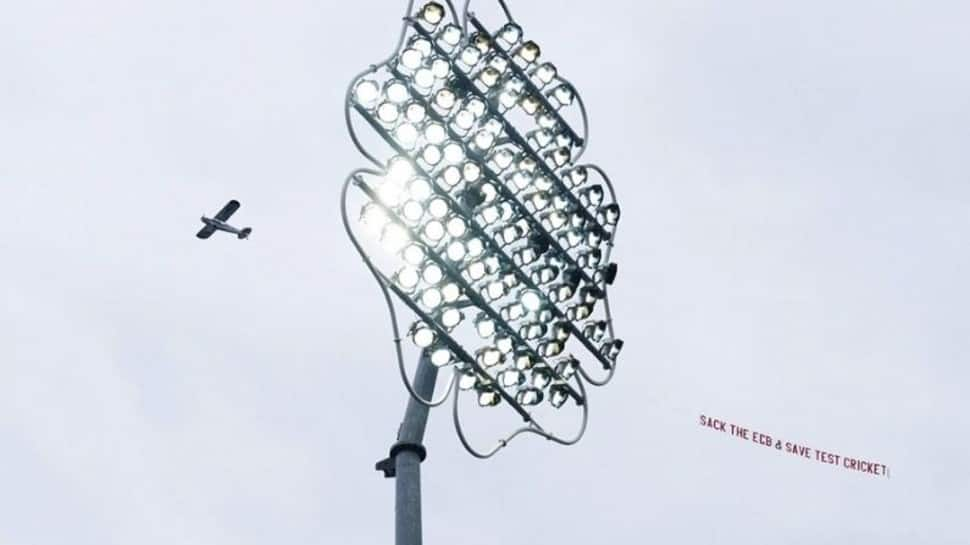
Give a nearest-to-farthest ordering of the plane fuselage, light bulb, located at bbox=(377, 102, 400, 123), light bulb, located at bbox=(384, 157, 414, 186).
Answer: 1. light bulb, located at bbox=(384, 157, 414, 186)
2. light bulb, located at bbox=(377, 102, 400, 123)
3. the plane fuselage

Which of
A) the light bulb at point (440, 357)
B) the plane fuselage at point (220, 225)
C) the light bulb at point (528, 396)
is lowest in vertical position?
the light bulb at point (440, 357)

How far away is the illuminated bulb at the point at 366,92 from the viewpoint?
1730 cm

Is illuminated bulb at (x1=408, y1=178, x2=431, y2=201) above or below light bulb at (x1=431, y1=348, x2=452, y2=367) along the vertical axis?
above

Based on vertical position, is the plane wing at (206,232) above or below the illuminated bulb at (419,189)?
above

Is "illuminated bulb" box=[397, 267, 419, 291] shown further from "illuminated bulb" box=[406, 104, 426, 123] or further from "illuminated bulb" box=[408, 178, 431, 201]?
"illuminated bulb" box=[406, 104, 426, 123]

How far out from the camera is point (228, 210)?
36.1 m

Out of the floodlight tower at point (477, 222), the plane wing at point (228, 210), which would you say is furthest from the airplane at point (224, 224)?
the floodlight tower at point (477, 222)

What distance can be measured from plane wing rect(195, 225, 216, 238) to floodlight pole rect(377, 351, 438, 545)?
20036 millimetres

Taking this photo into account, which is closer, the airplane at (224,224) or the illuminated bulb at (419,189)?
the illuminated bulb at (419,189)

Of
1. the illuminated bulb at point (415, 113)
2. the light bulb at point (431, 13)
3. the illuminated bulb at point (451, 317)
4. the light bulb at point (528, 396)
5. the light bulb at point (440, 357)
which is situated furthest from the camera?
the light bulb at point (431, 13)

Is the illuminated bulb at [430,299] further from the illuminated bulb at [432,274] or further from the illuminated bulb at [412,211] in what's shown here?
the illuminated bulb at [412,211]

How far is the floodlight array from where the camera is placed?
1689 cm

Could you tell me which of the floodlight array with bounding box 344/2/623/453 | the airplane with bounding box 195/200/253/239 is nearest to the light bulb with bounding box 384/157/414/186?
the floodlight array with bounding box 344/2/623/453

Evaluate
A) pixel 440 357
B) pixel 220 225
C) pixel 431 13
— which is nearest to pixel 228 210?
pixel 220 225
